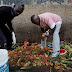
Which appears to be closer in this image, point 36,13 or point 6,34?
point 6,34

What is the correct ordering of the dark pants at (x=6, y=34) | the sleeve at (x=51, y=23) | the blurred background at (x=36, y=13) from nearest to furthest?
1. the sleeve at (x=51, y=23)
2. the dark pants at (x=6, y=34)
3. the blurred background at (x=36, y=13)

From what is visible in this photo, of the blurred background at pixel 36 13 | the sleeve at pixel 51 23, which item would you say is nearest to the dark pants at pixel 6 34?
the blurred background at pixel 36 13

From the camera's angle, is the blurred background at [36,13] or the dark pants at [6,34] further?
the blurred background at [36,13]

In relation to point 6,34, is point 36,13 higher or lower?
higher

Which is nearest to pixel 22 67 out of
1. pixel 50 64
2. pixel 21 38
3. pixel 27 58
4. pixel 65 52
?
pixel 27 58

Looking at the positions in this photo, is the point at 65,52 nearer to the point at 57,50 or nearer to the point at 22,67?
the point at 57,50

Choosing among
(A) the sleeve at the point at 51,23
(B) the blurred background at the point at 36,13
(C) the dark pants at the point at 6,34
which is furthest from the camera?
(B) the blurred background at the point at 36,13

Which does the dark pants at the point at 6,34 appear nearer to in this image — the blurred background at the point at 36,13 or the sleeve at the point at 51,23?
the blurred background at the point at 36,13

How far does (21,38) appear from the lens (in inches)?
192

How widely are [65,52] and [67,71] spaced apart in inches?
40.2

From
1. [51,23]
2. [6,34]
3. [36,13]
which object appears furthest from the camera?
[36,13]

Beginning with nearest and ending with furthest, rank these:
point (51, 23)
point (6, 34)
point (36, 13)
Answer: point (51, 23) < point (6, 34) < point (36, 13)

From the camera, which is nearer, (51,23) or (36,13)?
(51,23)

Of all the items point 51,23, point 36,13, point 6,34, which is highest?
point 36,13
